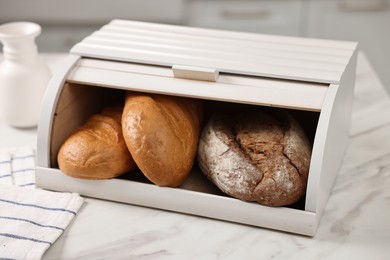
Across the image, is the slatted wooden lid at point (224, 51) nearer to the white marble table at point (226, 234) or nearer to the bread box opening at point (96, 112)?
the bread box opening at point (96, 112)

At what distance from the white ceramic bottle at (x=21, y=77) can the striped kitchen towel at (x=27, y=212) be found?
0.42 feet

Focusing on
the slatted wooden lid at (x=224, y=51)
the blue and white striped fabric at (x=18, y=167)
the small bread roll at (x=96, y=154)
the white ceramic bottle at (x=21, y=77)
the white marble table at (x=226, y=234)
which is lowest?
the white marble table at (x=226, y=234)

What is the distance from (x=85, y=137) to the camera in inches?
43.3

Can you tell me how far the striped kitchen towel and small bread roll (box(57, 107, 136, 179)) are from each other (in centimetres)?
5

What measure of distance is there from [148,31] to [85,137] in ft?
0.91

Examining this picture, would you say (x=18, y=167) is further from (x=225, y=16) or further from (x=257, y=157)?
(x=225, y=16)

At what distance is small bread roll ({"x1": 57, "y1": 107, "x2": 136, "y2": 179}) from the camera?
1.07 meters

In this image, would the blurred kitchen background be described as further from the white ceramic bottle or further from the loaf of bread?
the loaf of bread

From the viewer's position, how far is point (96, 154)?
1072mm

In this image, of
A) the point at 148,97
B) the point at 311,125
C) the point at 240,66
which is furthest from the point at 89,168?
the point at 311,125

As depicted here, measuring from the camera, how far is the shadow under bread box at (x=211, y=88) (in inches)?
40.4

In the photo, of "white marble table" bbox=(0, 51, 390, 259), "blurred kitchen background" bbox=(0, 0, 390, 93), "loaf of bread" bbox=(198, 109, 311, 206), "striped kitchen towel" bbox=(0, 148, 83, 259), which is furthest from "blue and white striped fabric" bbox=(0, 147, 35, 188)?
"blurred kitchen background" bbox=(0, 0, 390, 93)

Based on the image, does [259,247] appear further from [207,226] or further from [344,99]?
[344,99]

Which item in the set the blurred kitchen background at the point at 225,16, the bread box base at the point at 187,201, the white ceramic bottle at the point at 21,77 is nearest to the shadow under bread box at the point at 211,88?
the bread box base at the point at 187,201
